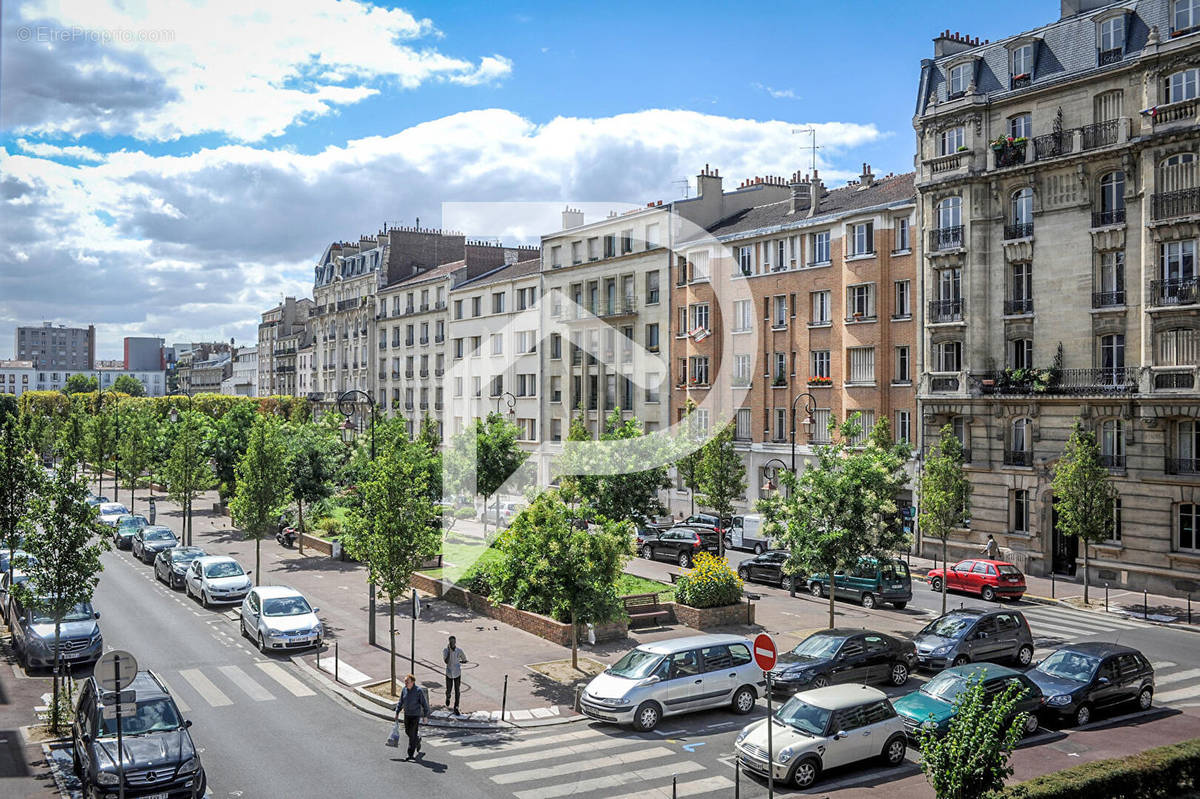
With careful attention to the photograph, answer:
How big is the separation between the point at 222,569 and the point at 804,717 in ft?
82.1

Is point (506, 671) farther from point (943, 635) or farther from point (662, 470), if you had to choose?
point (662, 470)

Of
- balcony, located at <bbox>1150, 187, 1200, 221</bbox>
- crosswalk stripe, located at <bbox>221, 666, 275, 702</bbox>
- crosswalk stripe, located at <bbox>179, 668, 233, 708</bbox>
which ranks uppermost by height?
balcony, located at <bbox>1150, 187, 1200, 221</bbox>

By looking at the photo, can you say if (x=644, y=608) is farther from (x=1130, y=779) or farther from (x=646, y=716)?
(x=1130, y=779)

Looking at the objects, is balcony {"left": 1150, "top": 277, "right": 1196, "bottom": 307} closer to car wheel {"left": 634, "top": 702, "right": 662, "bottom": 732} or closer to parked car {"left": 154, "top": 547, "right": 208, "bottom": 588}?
car wheel {"left": 634, "top": 702, "right": 662, "bottom": 732}

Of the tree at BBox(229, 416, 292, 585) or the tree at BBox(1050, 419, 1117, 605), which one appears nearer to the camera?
the tree at BBox(1050, 419, 1117, 605)

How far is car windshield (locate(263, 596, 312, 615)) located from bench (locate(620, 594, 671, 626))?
997cm

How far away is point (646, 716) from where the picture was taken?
2044 cm

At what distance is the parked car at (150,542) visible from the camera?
44.4 meters

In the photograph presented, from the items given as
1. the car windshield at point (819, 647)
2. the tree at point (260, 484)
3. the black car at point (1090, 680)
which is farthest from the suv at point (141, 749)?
the tree at point (260, 484)

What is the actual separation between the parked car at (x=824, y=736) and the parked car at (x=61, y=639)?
1805cm

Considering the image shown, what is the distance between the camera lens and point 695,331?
60.6m

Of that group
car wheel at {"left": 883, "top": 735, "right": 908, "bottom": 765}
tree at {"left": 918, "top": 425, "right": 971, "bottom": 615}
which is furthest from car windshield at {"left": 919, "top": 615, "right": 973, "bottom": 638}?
tree at {"left": 918, "top": 425, "right": 971, "bottom": 615}

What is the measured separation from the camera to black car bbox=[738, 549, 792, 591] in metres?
38.7

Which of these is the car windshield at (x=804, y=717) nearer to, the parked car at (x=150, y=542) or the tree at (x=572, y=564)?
the tree at (x=572, y=564)
